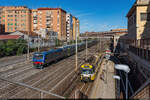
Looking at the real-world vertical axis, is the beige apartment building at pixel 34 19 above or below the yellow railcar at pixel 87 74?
above

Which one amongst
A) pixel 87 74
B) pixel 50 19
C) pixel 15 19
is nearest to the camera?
pixel 87 74

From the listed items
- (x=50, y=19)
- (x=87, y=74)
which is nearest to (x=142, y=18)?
(x=87, y=74)

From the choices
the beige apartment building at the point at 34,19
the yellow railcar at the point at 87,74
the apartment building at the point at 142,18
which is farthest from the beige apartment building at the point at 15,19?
the yellow railcar at the point at 87,74

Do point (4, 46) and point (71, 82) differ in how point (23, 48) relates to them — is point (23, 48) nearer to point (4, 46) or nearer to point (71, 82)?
point (4, 46)

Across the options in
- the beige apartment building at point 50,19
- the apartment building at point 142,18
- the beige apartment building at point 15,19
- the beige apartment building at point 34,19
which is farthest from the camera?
the beige apartment building at point 15,19

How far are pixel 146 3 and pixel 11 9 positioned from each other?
242ft

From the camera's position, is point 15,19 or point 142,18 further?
point 15,19

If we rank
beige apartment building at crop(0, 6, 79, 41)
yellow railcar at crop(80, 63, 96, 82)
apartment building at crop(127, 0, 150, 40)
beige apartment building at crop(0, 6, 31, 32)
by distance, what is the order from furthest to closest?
beige apartment building at crop(0, 6, 31, 32), beige apartment building at crop(0, 6, 79, 41), apartment building at crop(127, 0, 150, 40), yellow railcar at crop(80, 63, 96, 82)

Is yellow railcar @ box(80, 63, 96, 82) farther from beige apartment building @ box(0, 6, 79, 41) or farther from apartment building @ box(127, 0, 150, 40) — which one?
beige apartment building @ box(0, 6, 79, 41)

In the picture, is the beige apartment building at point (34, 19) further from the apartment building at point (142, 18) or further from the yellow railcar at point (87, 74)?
the yellow railcar at point (87, 74)

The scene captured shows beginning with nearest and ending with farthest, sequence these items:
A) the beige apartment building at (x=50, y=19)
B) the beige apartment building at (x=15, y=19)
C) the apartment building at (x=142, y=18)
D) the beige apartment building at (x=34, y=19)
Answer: the apartment building at (x=142, y=18) < the beige apartment building at (x=50, y=19) < the beige apartment building at (x=34, y=19) < the beige apartment building at (x=15, y=19)

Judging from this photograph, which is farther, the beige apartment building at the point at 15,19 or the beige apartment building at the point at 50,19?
the beige apartment building at the point at 15,19

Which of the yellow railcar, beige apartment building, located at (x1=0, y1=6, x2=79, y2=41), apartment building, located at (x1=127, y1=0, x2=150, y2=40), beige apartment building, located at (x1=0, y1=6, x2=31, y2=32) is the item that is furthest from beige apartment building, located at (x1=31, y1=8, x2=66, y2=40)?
the yellow railcar

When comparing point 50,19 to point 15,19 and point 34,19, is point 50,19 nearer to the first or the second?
point 34,19
